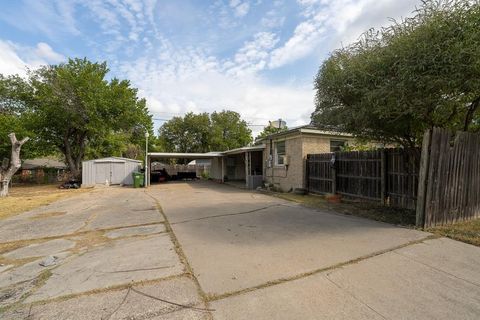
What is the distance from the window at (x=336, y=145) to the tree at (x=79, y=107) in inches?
721

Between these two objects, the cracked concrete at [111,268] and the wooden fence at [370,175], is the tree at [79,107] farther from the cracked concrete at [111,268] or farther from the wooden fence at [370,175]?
the cracked concrete at [111,268]

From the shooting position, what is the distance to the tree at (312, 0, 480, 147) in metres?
4.60

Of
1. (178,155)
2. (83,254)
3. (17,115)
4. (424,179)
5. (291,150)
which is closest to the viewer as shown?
(83,254)

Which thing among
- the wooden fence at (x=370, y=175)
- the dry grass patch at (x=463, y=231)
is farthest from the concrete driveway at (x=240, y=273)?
the wooden fence at (x=370, y=175)

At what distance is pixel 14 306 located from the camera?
9.17 ft

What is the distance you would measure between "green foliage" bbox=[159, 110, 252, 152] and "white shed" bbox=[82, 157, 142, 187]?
69.7ft

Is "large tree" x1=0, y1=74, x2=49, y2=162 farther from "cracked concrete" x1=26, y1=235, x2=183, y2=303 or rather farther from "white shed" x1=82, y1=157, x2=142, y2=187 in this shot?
"cracked concrete" x1=26, y1=235, x2=183, y2=303

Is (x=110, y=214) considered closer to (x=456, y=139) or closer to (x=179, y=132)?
(x=456, y=139)

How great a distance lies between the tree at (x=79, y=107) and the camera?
20.8 meters

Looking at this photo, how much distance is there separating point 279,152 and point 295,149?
172 cm

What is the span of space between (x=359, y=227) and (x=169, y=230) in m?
4.40

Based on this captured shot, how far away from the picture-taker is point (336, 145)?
13062 mm

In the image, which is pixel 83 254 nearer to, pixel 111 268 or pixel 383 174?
pixel 111 268

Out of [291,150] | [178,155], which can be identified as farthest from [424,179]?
[178,155]
